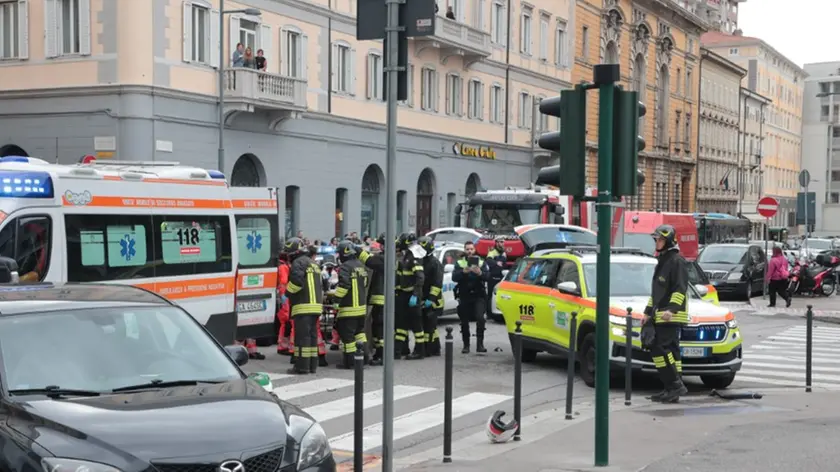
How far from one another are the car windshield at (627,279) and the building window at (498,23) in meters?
36.4

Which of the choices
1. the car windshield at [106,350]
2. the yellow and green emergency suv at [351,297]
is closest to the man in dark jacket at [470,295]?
the yellow and green emergency suv at [351,297]

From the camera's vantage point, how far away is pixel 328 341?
1853 centimetres

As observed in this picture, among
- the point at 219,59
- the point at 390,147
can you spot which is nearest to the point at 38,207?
the point at 390,147

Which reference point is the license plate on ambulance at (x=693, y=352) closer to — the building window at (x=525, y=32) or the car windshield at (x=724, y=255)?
the car windshield at (x=724, y=255)

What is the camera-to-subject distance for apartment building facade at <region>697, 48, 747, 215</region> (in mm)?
93062

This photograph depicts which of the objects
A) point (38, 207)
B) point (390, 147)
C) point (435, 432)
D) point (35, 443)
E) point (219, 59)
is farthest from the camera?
point (219, 59)

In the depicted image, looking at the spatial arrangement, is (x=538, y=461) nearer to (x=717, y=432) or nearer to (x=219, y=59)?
(x=717, y=432)

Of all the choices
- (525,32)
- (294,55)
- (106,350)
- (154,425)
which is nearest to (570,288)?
(106,350)

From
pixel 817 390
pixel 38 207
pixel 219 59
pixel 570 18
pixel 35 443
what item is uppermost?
pixel 570 18

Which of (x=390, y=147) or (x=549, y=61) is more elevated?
(x=549, y=61)

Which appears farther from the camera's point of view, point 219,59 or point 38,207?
point 219,59

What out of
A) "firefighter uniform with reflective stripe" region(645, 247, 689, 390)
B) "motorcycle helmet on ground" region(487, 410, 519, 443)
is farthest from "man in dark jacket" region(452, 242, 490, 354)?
"motorcycle helmet on ground" region(487, 410, 519, 443)

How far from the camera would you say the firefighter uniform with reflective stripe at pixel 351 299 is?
15367mm

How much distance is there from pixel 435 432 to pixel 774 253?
800 inches
